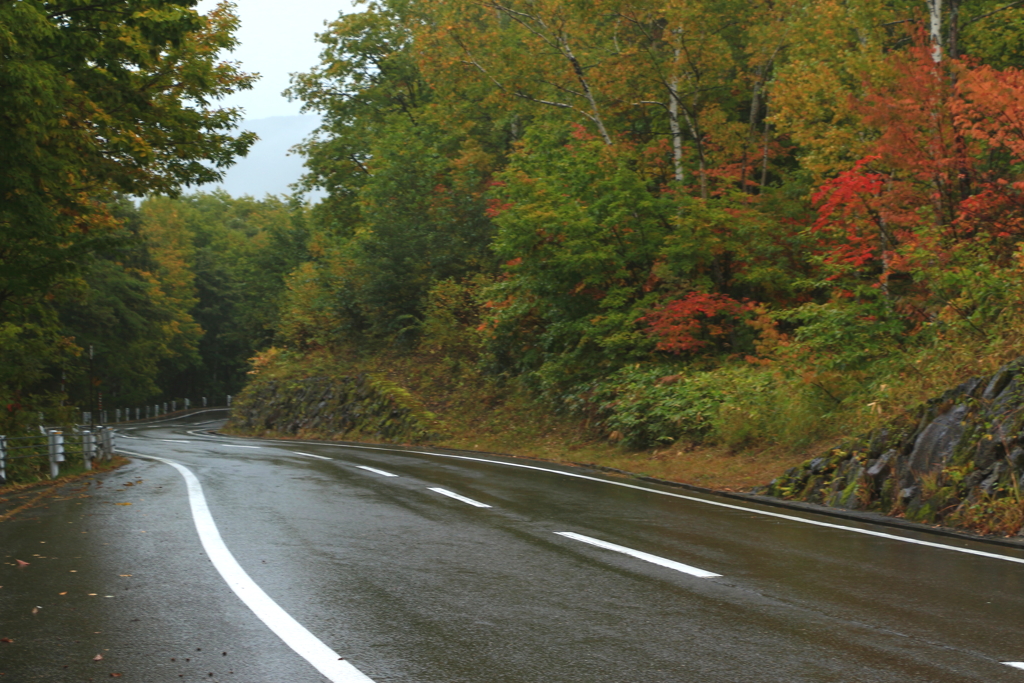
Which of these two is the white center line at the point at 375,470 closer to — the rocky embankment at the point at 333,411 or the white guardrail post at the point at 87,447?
the white guardrail post at the point at 87,447

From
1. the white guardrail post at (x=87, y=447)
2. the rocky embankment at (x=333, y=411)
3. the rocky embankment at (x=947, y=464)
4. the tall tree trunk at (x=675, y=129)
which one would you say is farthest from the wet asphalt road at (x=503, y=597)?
the rocky embankment at (x=333, y=411)

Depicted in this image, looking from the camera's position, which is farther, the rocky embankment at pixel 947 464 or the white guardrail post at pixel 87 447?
the white guardrail post at pixel 87 447

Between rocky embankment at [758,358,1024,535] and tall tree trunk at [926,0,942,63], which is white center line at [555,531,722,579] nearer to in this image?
rocky embankment at [758,358,1024,535]

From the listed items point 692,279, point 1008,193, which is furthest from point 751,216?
point 1008,193

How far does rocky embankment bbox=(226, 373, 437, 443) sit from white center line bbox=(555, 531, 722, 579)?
18.6m

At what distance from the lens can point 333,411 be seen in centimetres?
3400

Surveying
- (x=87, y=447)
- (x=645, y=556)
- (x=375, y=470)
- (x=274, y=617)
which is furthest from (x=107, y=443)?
(x=274, y=617)

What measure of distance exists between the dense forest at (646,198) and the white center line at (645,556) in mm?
5153

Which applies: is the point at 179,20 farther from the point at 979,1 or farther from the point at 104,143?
the point at 979,1

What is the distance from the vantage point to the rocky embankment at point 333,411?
94.8 feet

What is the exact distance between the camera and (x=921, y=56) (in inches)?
638

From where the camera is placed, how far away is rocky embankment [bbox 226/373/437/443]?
28.9 meters

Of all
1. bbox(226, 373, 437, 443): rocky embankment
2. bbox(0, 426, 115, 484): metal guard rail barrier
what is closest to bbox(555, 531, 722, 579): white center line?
bbox(0, 426, 115, 484): metal guard rail barrier

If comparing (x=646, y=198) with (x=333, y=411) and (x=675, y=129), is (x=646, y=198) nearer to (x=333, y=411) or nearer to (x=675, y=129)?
(x=675, y=129)
